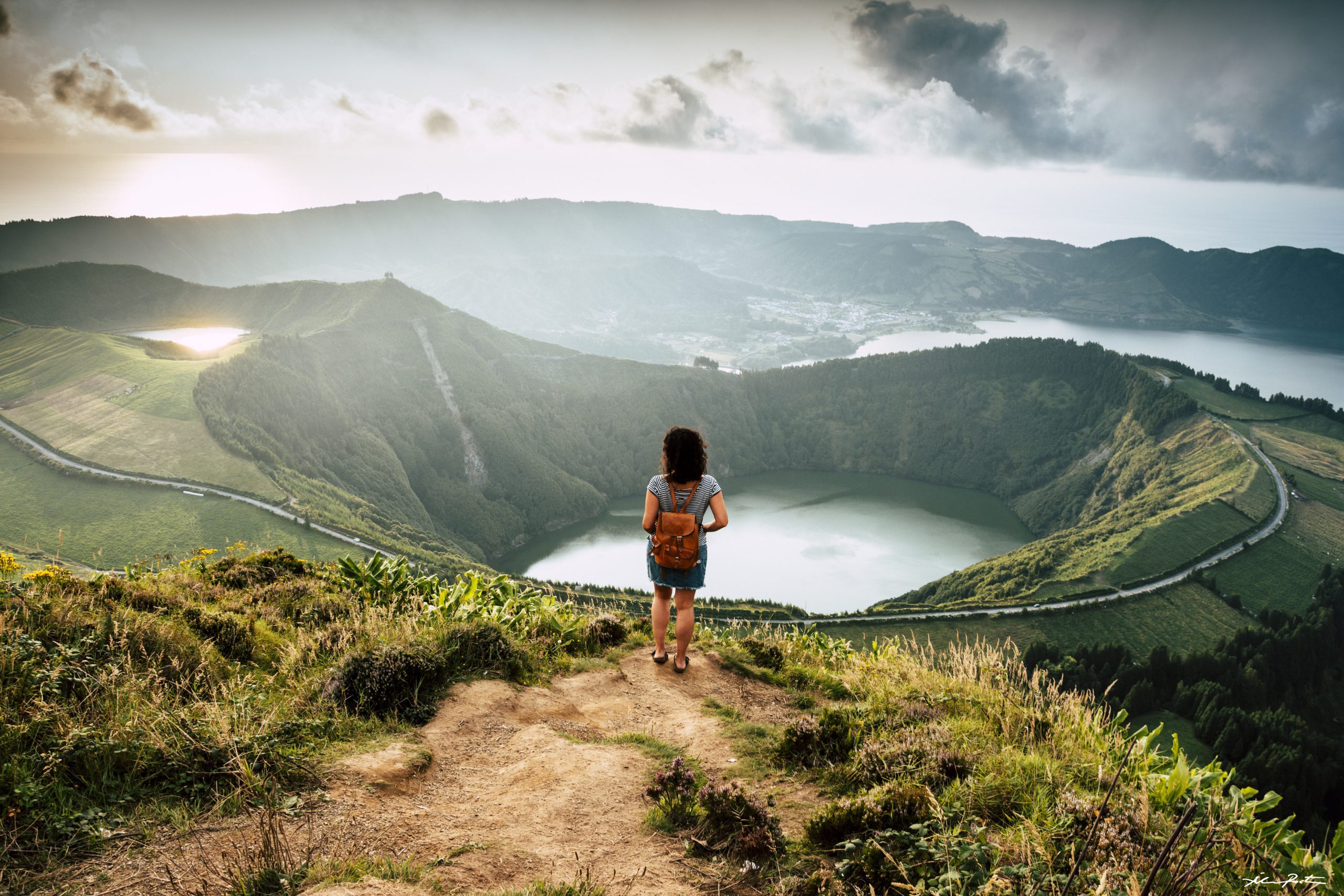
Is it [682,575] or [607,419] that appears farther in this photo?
[607,419]

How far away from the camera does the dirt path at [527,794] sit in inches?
178

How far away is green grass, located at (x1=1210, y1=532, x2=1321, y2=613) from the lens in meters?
77.3

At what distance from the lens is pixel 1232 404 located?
136750mm

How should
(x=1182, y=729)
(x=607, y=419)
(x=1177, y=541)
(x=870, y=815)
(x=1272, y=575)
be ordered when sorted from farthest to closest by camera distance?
(x=607, y=419) → (x=1177, y=541) → (x=1272, y=575) → (x=1182, y=729) → (x=870, y=815)

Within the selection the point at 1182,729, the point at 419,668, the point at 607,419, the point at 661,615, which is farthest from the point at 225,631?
the point at 607,419

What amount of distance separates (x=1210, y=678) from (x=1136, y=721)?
467 inches

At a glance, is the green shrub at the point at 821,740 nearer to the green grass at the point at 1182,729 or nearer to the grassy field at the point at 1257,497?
the green grass at the point at 1182,729

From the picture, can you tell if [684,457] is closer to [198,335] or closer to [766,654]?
[766,654]

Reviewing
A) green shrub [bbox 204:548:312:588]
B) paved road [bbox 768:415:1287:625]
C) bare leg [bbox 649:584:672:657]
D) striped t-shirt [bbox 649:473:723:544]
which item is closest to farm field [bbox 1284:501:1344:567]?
paved road [bbox 768:415:1287:625]

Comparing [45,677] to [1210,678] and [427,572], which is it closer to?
[427,572]

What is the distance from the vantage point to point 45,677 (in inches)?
216

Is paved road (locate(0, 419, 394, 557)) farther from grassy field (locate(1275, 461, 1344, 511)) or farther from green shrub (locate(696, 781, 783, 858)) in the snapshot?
grassy field (locate(1275, 461, 1344, 511))

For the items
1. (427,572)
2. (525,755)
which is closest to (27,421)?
(427,572)

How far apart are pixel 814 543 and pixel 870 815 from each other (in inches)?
4137
